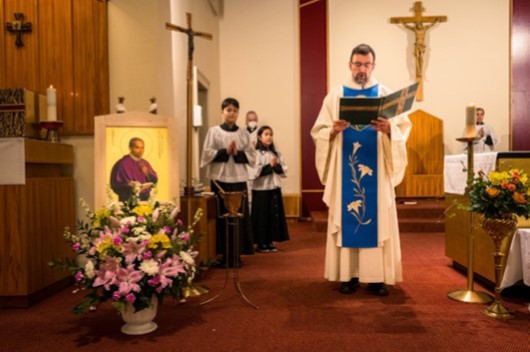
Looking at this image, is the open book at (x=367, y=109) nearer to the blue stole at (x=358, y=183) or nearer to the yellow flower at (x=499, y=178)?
the blue stole at (x=358, y=183)

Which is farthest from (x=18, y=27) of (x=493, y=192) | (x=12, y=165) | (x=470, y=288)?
(x=470, y=288)

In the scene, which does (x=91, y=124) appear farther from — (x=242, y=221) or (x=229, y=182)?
(x=242, y=221)

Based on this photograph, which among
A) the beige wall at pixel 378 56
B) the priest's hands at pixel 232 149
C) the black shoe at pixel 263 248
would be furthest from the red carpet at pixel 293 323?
the beige wall at pixel 378 56

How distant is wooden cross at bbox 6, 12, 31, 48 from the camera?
13.3 feet

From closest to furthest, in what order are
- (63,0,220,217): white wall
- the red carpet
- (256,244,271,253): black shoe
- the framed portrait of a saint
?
the red carpet
the framed portrait of a saint
(63,0,220,217): white wall
(256,244,271,253): black shoe

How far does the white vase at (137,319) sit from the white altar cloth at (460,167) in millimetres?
2597

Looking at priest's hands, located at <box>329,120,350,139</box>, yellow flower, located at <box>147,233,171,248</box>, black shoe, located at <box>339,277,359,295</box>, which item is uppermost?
priest's hands, located at <box>329,120,350,139</box>

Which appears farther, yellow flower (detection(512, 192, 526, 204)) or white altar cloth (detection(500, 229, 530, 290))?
white altar cloth (detection(500, 229, 530, 290))

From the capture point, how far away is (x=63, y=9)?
13.5ft

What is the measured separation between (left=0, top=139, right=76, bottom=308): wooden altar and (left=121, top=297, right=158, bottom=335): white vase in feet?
3.66

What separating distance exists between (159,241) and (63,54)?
2332mm

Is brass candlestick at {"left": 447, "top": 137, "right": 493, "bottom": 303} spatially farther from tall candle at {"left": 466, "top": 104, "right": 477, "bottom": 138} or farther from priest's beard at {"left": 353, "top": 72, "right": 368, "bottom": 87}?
priest's beard at {"left": 353, "top": 72, "right": 368, "bottom": 87}

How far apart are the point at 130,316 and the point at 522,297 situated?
9.15 feet

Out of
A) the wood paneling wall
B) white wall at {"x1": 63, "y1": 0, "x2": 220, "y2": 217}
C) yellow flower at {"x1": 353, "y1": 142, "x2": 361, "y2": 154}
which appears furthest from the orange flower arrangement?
the wood paneling wall
